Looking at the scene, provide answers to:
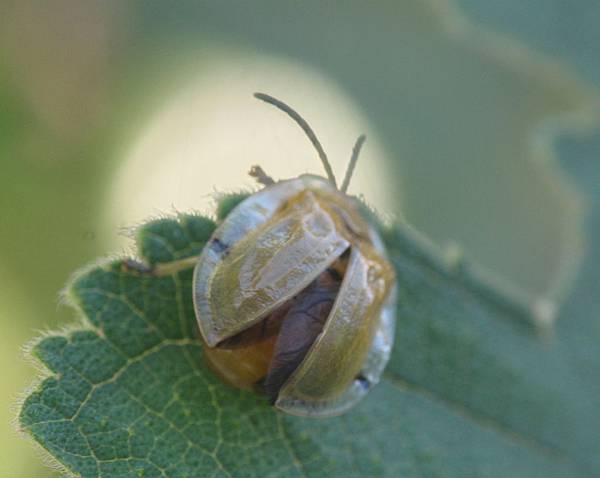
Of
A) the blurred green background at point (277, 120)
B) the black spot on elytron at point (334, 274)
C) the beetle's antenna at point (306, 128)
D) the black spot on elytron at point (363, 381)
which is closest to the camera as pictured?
the black spot on elytron at point (334, 274)

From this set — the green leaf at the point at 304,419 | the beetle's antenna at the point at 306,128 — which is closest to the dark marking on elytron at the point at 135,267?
the green leaf at the point at 304,419

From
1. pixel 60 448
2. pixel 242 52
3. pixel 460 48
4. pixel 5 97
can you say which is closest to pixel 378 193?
pixel 242 52

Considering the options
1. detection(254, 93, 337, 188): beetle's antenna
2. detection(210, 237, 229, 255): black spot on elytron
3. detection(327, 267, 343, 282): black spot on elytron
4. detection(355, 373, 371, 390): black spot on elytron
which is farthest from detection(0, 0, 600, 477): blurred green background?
detection(355, 373, 371, 390): black spot on elytron

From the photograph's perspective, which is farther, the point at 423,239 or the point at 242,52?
the point at 242,52

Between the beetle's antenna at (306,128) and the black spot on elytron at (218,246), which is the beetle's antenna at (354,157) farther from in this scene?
the black spot on elytron at (218,246)

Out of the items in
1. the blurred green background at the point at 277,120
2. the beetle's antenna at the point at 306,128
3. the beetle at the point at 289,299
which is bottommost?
the blurred green background at the point at 277,120

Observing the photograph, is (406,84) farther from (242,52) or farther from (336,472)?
(336,472)

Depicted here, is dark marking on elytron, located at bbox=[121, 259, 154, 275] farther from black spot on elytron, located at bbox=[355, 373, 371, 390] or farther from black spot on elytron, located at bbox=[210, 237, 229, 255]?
black spot on elytron, located at bbox=[355, 373, 371, 390]
